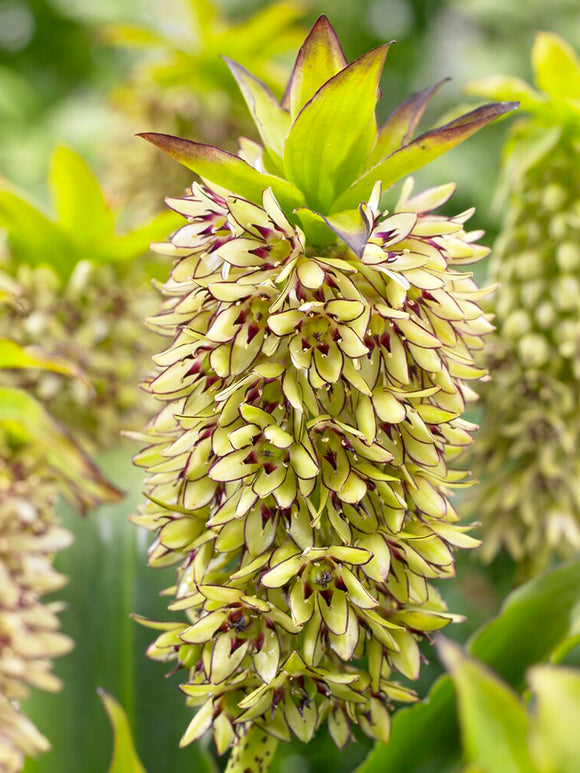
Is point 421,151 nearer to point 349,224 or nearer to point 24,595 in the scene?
point 349,224

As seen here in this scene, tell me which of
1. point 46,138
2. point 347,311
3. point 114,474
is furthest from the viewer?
point 46,138

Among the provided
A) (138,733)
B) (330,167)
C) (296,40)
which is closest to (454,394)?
(330,167)

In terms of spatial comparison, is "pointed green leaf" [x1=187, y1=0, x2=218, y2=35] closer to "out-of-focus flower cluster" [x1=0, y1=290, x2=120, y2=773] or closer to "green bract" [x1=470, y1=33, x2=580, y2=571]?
"green bract" [x1=470, y1=33, x2=580, y2=571]

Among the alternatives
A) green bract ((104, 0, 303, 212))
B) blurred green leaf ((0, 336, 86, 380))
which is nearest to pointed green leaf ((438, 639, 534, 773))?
blurred green leaf ((0, 336, 86, 380))

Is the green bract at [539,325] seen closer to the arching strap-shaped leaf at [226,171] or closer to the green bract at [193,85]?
the arching strap-shaped leaf at [226,171]

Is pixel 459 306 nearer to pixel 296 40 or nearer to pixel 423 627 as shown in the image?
pixel 423 627

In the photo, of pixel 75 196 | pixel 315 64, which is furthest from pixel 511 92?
pixel 75 196
